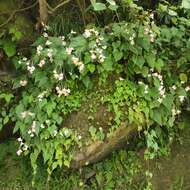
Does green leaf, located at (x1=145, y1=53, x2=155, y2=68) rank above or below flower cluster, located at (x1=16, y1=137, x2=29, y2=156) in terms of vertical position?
above

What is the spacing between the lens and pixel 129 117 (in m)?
3.98

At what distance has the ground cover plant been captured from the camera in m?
3.95

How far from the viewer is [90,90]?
4090 mm

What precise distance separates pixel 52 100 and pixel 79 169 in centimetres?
73

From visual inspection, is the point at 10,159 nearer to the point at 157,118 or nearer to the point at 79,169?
the point at 79,169

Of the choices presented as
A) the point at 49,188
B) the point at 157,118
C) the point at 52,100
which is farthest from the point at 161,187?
the point at 52,100

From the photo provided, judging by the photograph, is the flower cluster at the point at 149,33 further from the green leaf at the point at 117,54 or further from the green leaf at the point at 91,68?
the green leaf at the point at 91,68

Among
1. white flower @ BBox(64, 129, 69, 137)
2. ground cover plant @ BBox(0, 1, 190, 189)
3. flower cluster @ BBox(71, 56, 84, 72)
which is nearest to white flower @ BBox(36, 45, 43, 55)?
ground cover plant @ BBox(0, 1, 190, 189)

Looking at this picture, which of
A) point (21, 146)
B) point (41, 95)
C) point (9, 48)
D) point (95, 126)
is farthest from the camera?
point (9, 48)

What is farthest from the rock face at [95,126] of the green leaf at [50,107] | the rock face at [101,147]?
the green leaf at [50,107]

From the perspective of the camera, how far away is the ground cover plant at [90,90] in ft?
13.0

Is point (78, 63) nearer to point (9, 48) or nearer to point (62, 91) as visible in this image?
point (62, 91)

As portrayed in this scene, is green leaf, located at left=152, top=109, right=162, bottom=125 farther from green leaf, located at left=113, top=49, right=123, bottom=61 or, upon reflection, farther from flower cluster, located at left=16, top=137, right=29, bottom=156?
flower cluster, located at left=16, top=137, right=29, bottom=156

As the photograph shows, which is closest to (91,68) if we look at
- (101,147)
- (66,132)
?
(66,132)
